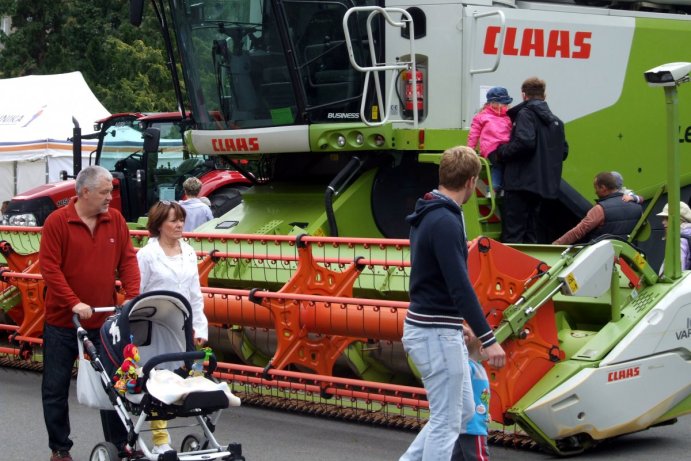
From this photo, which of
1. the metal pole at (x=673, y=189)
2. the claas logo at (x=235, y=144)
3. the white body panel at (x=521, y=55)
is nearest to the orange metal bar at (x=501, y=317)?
the metal pole at (x=673, y=189)

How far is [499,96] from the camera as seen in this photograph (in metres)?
9.57

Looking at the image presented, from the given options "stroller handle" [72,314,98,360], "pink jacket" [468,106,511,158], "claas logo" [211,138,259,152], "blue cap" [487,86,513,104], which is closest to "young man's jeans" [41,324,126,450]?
"stroller handle" [72,314,98,360]

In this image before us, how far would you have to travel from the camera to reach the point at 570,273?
7324 mm

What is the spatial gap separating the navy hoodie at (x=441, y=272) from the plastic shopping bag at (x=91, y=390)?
1.97 metres

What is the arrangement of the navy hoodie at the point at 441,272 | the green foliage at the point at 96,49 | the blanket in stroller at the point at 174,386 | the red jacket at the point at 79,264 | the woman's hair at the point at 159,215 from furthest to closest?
the green foliage at the point at 96,49 < the woman's hair at the point at 159,215 < the red jacket at the point at 79,264 < the blanket in stroller at the point at 174,386 < the navy hoodie at the point at 441,272

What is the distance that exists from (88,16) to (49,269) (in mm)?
28534

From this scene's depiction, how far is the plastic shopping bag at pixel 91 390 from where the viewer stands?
22.1 feet

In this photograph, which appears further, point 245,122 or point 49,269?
point 245,122

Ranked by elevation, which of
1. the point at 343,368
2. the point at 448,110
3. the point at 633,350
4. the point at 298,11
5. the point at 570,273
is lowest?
the point at 343,368

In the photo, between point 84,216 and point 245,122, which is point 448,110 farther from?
point 84,216

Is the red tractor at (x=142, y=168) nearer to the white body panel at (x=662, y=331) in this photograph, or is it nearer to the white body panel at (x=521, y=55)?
the white body panel at (x=521, y=55)

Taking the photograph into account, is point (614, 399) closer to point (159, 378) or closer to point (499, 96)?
point (159, 378)

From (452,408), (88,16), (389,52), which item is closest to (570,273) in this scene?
(452,408)

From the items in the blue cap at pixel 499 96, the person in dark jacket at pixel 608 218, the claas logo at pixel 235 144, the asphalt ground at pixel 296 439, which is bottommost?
the asphalt ground at pixel 296 439
